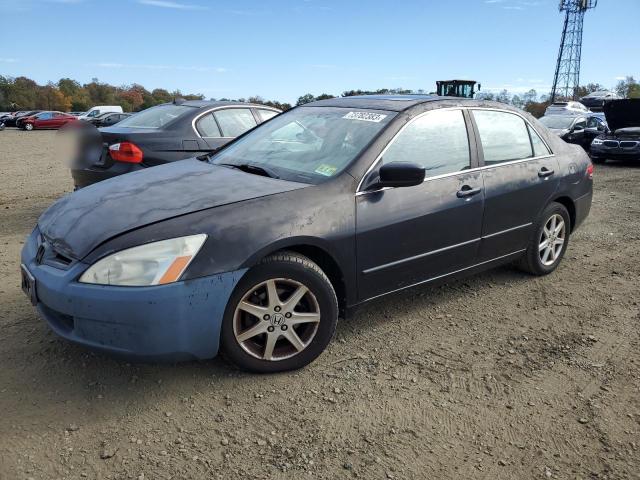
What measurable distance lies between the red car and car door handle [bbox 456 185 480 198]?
37.4 m

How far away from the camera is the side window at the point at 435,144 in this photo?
3574 mm

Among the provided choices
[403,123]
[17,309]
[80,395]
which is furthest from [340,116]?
[17,309]

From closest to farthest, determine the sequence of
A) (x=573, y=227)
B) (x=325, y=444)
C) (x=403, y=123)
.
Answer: (x=325, y=444) < (x=403, y=123) < (x=573, y=227)

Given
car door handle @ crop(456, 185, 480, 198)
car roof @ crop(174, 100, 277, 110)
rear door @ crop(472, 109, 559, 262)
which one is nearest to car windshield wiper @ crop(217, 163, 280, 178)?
car door handle @ crop(456, 185, 480, 198)

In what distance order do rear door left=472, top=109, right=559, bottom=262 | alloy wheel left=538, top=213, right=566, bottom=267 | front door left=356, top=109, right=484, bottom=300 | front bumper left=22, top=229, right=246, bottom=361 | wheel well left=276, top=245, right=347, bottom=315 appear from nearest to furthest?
front bumper left=22, top=229, right=246, bottom=361 < wheel well left=276, top=245, right=347, bottom=315 < front door left=356, top=109, right=484, bottom=300 < rear door left=472, top=109, right=559, bottom=262 < alloy wheel left=538, top=213, right=566, bottom=267

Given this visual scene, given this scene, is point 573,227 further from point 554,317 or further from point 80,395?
point 80,395

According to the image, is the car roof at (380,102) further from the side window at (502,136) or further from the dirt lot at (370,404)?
the dirt lot at (370,404)

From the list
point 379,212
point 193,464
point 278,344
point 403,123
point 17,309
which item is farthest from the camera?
point 17,309

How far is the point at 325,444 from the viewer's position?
253cm

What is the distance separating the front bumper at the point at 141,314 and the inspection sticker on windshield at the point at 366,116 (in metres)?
1.57

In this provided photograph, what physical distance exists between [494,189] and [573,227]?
149 centimetres

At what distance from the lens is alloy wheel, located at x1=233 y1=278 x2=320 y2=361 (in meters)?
2.94

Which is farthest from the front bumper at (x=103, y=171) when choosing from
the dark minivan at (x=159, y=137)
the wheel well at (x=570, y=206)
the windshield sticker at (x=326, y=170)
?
the wheel well at (x=570, y=206)

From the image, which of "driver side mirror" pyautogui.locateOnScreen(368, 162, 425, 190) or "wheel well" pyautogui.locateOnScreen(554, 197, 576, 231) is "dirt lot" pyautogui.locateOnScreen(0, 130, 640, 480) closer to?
"driver side mirror" pyautogui.locateOnScreen(368, 162, 425, 190)
